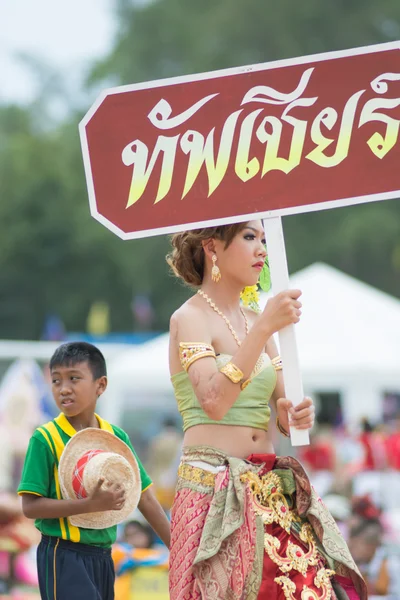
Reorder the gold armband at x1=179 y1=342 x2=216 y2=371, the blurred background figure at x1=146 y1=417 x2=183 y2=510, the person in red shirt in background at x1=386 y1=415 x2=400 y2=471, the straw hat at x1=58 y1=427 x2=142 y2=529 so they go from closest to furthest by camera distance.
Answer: the gold armband at x1=179 y1=342 x2=216 y2=371 < the straw hat at x1=58 y1=427 x2=142 y2=529 < the person in red shirt in background at x1=386 y1=415 x2=400 y2=471 < the blurred background figure at x1=146 y1=417 x2=183 y2=510

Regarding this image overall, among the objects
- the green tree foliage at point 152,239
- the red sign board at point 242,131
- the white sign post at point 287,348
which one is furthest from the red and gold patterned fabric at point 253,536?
the green tree foliage at point 152,239

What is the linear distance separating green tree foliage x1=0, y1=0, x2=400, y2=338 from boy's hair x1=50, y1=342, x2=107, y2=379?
32524 millimetres

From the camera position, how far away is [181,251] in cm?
368

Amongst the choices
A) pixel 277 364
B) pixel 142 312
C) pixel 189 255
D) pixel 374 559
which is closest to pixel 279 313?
pixel 277 364

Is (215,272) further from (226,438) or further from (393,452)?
(393,452)

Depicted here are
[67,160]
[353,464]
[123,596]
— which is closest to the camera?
[123,596]

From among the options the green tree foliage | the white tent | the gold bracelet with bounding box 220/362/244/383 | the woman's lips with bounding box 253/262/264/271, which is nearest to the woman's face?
the woman's lips with bounding box 253/262/264/271

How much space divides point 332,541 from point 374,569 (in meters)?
3.74

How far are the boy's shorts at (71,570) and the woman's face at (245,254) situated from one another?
3.40ft

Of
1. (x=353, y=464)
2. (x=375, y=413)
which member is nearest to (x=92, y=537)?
(x=353, y=464)

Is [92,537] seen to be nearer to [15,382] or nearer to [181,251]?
[181,251]

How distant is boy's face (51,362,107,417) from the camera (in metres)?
3.68

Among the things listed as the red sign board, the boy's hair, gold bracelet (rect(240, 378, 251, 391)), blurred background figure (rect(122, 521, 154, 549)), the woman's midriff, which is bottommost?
blurred background figure (rect(122, 521, 154, 549))

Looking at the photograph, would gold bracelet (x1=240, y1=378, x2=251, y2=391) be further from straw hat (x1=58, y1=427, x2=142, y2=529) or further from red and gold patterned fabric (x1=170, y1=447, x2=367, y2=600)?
straw hat (x1=58, y1=427, x2=142, y2=529)
